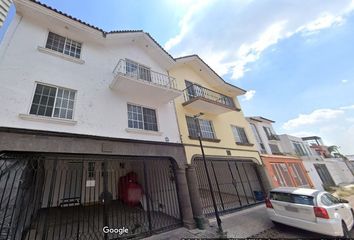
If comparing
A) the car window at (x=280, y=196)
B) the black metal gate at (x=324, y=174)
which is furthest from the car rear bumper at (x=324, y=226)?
the black metal gate at (x=324, y=174)

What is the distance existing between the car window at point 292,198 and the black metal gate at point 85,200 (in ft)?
15.8

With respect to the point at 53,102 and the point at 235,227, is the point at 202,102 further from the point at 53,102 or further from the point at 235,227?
the point at 53,102

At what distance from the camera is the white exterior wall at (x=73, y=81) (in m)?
5.54

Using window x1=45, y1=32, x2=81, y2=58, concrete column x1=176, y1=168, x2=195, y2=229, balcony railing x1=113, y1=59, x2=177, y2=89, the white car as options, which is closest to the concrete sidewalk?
concrete column x1=176, y1=168, x2=195, y2=229

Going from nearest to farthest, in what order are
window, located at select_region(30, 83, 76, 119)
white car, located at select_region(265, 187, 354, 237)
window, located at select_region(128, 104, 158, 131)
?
white car, located at select_region(265, 187, 354, 237) < window, located at select_region(30, 83, 76, 119) < window, located at select_region(128, 104, 158, 131)

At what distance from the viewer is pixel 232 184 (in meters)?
13.0

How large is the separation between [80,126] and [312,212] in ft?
31.9

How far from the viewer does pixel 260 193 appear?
12.6 meters

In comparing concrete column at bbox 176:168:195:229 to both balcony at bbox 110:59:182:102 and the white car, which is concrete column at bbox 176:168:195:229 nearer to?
the white car

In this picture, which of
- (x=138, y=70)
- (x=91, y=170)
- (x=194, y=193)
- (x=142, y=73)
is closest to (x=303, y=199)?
(x=194, y=193)

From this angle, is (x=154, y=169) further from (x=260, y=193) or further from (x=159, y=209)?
(x=260, y=193)

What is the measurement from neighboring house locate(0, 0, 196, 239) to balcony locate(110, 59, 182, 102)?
0.06 meters

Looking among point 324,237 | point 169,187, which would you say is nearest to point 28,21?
point 169,187

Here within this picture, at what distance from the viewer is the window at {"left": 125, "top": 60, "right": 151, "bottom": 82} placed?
966 centimetres
